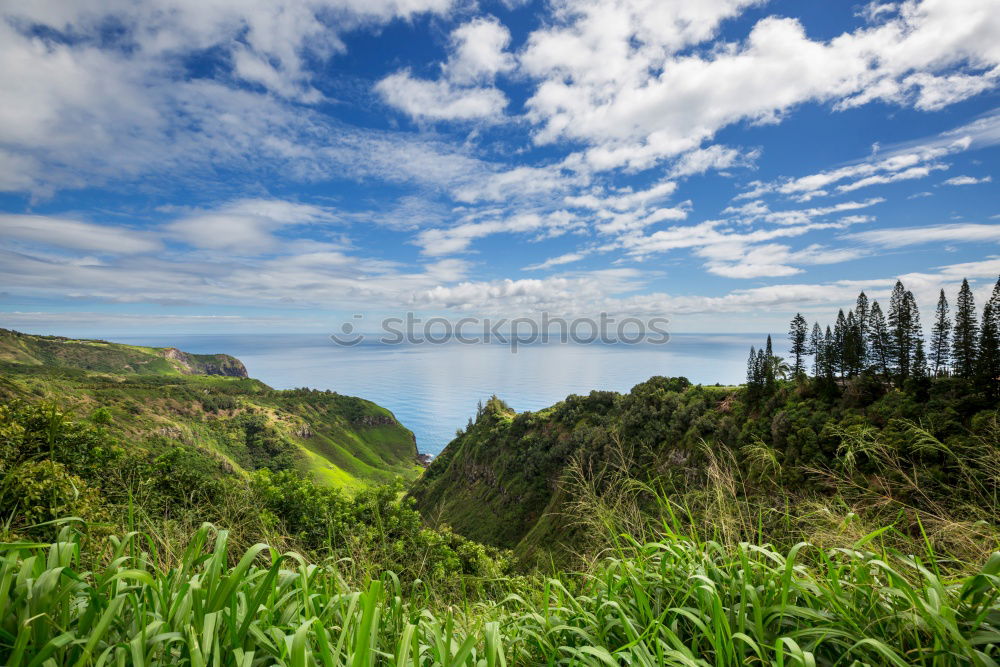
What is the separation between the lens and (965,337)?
26750 mm

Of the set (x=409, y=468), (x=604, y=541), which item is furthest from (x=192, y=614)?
(x=409, y=468)

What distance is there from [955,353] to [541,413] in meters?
47.8

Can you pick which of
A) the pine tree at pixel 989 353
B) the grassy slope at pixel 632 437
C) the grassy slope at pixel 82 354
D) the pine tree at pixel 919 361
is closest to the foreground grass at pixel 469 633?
the grassy slope at pixel 632 437

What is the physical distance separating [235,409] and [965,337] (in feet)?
444

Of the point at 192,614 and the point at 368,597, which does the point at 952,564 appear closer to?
the point at 368,597

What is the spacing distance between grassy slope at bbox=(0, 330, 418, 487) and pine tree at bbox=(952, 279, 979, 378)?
248 ft

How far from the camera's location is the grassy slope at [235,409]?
8219 cm

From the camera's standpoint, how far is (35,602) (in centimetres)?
180

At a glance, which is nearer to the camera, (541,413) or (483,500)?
(483,500)

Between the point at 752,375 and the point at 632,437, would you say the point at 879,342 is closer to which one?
the point at 752,375

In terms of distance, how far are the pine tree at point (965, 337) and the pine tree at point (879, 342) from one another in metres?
3.80

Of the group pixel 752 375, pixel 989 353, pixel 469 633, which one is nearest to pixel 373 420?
pixel 752 375

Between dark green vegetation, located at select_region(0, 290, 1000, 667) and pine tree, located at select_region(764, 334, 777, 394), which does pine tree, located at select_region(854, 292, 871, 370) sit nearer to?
pine tree, located at select_region(764, 334, 777, 394)

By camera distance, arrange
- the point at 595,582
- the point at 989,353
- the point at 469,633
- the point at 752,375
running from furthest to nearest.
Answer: the point at 752,375 < the point at 989,353 < the point at 595,582 < the point at 469,633
